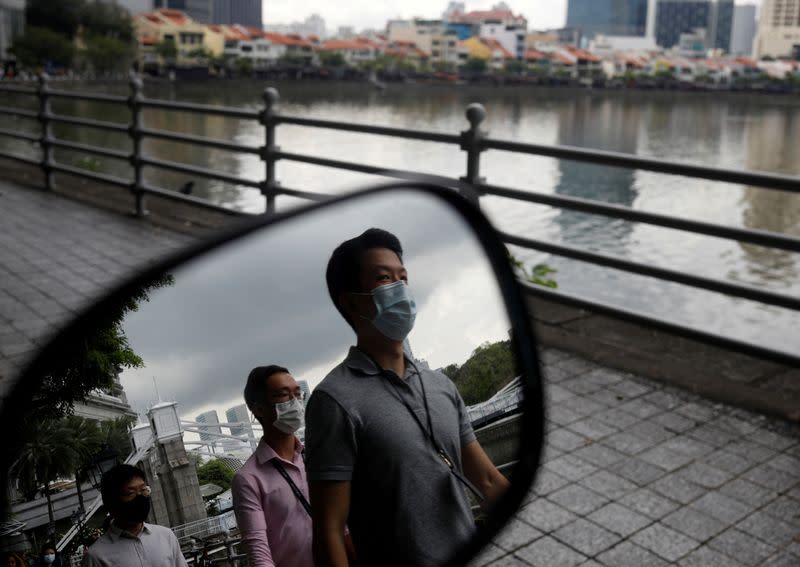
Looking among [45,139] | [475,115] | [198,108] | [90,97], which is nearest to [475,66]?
[45,139]

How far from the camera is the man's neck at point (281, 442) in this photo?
589 mm

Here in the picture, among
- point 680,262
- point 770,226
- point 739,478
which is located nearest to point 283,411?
point 739,478

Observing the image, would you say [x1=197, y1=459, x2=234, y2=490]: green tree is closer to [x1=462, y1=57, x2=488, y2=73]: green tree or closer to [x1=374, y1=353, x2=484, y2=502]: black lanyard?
[x1=374, y1=353, x2=484, y2=502]: black lanyard

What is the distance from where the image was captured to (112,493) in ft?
1.74

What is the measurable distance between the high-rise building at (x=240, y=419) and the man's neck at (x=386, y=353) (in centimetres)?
10

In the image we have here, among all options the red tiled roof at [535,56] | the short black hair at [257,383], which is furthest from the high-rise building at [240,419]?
the red tiled roof at [535,56]

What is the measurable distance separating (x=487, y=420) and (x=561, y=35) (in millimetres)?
208689

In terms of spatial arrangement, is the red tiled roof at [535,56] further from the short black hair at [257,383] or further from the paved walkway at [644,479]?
the short black hair at [257,383]

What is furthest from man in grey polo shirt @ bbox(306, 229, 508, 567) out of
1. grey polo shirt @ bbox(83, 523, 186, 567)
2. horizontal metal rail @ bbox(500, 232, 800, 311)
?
horizontal metal rail @ bbox(500, 232, 800, 311)

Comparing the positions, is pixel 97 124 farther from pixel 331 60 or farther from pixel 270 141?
pixel 331 60

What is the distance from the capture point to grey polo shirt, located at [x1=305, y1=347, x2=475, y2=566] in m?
0.61

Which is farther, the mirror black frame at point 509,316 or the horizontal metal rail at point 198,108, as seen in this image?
the horizontal metal rail at point 198,108

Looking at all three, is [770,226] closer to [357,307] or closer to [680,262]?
[680,262]

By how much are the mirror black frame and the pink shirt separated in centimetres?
14
